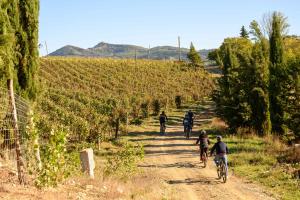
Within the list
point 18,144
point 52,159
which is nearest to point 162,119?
point 18,144

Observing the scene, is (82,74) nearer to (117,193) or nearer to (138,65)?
(138,65)

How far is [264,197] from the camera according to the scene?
44.4 ft

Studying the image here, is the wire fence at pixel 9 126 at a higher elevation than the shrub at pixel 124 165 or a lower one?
higher

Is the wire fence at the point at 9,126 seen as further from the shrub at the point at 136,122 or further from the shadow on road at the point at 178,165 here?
the shrub at the point at 136,122

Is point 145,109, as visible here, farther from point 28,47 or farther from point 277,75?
point 28,47

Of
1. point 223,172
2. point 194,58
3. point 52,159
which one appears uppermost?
point 194,58

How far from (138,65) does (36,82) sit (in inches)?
2436

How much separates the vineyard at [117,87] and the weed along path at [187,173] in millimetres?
4493

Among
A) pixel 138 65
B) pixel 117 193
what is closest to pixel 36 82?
pixel 117 193

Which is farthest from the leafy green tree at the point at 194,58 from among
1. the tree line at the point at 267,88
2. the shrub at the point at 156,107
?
the tree line at the point at 267,88

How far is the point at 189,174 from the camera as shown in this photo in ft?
57.0

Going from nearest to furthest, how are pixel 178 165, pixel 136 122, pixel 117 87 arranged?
1. pixel 178 165
2. pixel 136 122
3. pixel 117 87

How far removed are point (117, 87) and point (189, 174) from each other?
149 ft

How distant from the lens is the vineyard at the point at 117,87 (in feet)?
115
